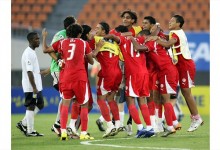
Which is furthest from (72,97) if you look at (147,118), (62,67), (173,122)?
(173,122)

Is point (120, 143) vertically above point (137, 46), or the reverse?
point (137, 46)

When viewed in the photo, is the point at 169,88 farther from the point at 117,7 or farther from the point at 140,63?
the point at 117,7

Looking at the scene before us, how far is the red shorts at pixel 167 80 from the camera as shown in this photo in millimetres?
10359

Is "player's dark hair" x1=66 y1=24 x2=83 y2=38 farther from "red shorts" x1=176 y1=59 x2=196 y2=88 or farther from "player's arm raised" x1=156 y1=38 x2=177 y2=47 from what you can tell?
"red shorts" x1=176 y1=59 x2=196 y2=88

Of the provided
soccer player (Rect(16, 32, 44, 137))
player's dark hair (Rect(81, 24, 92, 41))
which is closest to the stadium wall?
soccer player (Rect(16, 32, 44, 137))

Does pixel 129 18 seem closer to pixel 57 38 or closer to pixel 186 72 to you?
pixel 57 38

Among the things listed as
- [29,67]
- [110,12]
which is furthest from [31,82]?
[110,12]

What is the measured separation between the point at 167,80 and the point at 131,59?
2.33ft

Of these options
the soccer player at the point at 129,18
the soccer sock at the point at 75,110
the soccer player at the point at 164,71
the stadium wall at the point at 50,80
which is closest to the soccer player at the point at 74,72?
the soccer sock at the point at 75,110

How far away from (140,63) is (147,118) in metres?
0.80

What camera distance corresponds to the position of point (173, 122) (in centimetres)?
1055

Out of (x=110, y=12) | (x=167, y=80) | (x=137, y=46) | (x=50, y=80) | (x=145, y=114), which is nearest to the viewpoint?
(x=145, y=114)

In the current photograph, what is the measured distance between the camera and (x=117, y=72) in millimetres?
10234

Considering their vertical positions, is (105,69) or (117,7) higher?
(117,7)
